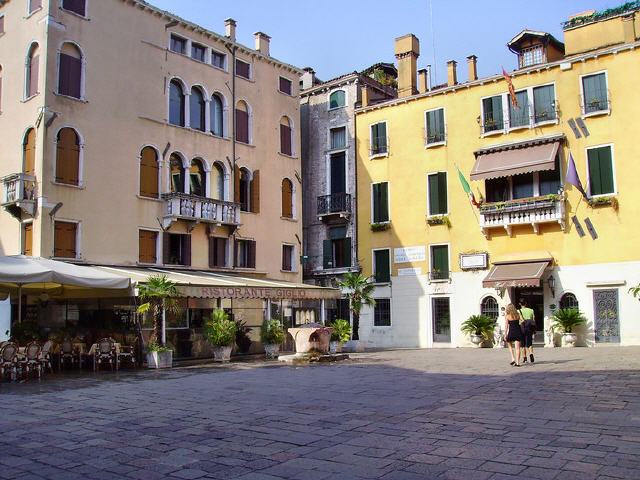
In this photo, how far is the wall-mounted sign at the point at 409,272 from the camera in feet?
91.6

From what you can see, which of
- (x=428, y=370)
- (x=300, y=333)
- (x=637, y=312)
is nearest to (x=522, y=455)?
(x=428, y=370)

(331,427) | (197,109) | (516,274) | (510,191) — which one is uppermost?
(197,109)

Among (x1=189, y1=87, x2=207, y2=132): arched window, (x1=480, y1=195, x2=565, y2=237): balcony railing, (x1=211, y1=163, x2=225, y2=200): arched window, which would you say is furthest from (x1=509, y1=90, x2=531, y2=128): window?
(x1=189, y1=87, x2=207, y2=132): arched window

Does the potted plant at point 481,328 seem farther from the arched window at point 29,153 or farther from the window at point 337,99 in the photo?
the arched window at point 29,153

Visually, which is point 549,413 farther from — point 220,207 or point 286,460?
point 220,207

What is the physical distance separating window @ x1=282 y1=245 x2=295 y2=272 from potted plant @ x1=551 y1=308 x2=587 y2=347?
11555 mm

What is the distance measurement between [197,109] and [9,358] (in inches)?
546

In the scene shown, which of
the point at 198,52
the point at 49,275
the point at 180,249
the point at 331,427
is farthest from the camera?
the point at 198,52

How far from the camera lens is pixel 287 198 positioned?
29.0 metres

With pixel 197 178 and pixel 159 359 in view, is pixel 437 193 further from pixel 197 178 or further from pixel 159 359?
pixel 159 359

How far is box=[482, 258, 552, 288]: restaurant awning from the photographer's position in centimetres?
2362

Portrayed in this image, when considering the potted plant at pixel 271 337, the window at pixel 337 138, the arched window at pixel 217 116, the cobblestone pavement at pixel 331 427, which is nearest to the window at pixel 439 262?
the window at pixel 337 138

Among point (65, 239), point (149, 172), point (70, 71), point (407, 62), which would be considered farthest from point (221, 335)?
point (407, 62)

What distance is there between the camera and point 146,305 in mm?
16953
